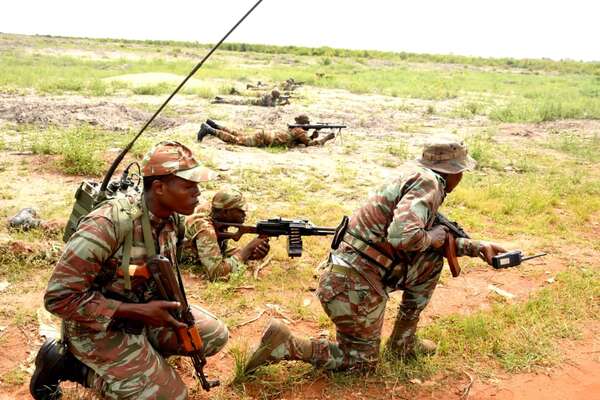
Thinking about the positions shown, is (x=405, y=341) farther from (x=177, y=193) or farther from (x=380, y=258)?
(x=177, y=193)

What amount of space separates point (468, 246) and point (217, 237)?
2.12m

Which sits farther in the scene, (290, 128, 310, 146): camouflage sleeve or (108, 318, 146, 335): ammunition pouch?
(290, 128, 310, 146): camouflage sleeve

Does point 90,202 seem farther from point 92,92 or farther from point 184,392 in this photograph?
point 92,92

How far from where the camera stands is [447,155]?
3184mm

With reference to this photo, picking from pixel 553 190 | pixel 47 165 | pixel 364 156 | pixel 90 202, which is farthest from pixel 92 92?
pixel 90 202

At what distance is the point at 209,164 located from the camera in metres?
8.54

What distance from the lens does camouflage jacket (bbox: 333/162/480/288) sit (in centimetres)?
298

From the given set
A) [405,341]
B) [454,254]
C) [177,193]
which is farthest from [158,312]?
[454,254]

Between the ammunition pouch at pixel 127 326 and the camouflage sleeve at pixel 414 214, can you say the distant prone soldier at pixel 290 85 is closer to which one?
the camouflage sleeve at pixel 414 214

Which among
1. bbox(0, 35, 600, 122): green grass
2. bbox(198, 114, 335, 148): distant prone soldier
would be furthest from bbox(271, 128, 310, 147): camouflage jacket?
bbox(0, 35, 600, 122): green grass

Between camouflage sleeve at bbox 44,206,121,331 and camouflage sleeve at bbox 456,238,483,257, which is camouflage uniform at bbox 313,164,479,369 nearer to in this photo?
camouflage sleeve at bbox 456,238,483,257

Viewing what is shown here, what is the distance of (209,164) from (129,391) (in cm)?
614

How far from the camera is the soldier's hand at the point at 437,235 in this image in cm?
319

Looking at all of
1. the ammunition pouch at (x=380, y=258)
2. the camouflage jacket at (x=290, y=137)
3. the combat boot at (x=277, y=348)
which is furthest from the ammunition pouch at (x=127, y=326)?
the camouflage jacket at (x=290, y=137)
